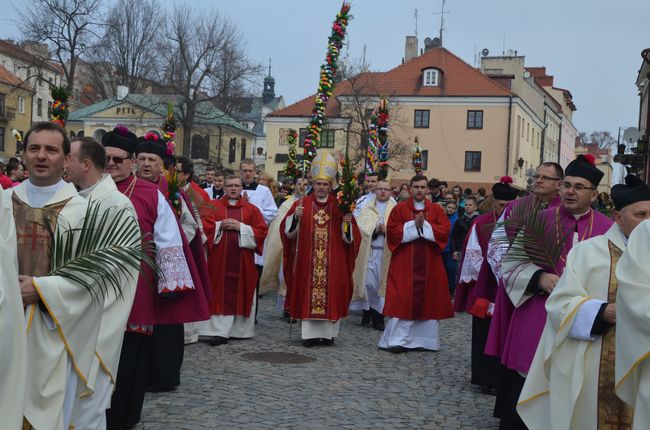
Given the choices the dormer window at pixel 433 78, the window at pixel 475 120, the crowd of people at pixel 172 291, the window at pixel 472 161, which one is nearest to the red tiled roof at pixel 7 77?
the dormer window at pixel 433 78

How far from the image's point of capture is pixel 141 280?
21.2 feet

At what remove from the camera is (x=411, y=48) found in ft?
204

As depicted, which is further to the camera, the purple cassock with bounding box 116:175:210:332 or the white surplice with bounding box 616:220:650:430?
the purple cassock with bounding box 116:175:210:332

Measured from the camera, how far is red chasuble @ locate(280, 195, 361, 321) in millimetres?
10516

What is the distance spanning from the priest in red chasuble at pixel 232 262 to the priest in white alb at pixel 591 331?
6.22m

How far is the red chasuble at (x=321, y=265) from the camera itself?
414 inches

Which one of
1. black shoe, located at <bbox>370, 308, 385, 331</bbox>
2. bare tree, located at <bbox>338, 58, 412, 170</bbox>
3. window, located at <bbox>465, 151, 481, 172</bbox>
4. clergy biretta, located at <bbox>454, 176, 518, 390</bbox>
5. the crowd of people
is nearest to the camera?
the crowd of people

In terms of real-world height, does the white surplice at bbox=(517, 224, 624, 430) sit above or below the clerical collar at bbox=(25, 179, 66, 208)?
below

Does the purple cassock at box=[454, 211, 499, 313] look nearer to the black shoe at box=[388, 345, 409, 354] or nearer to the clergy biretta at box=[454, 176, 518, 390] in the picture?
the clergy biretta at box=[454, 176, 518, 390]

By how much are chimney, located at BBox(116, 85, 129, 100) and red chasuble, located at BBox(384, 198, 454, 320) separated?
4361cm

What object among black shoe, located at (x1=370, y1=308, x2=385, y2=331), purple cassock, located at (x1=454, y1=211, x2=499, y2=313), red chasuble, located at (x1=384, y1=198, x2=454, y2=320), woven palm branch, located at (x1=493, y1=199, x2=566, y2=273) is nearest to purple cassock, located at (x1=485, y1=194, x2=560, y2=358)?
woven palm branch, located at (x1=493, y1=199, x2=566, y2=273)

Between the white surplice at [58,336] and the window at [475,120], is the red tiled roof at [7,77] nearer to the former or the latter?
the window at [475,120]

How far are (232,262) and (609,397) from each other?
6.64 m

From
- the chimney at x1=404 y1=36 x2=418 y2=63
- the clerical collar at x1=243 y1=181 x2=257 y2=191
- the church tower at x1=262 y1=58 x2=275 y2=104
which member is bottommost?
the clerical collar at x1=243 y1=181 x2=257 y2=191
